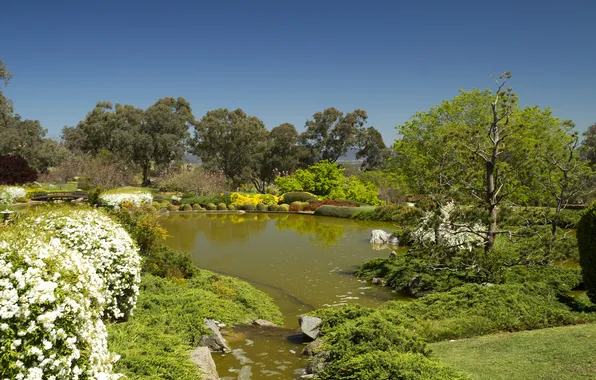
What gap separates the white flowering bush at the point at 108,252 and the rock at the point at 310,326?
2880 mm

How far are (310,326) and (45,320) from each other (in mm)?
5326

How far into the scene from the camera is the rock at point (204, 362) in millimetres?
5836

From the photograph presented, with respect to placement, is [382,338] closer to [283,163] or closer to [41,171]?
[283,163]

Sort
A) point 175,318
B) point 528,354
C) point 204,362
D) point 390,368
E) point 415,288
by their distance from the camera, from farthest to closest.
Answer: point 415,288 < point 175,318 < point 528,354 < point 204,362 < point 390,368

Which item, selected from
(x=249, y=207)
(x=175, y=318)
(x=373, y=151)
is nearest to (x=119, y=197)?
(x=249, y=207)

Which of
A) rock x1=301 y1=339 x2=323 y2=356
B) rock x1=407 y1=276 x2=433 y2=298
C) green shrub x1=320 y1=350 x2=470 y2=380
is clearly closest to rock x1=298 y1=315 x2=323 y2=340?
rock x1=301 y1=339 x2=323 y2=356

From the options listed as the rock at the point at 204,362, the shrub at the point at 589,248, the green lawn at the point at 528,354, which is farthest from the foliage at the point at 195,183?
the green lawn at the point at 528,354

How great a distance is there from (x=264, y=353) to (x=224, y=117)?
4518 centimetres

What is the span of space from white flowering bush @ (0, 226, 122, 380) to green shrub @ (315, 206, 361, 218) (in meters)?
27.7

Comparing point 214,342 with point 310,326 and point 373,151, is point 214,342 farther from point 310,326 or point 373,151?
point 373,151

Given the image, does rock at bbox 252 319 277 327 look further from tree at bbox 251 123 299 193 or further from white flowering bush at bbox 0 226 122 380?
tree at bbox 251 123 299 193

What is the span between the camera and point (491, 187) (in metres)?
12.2

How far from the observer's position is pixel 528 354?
6324mm

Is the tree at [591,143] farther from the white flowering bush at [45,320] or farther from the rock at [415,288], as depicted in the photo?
the white flowering bush at [45,320]
